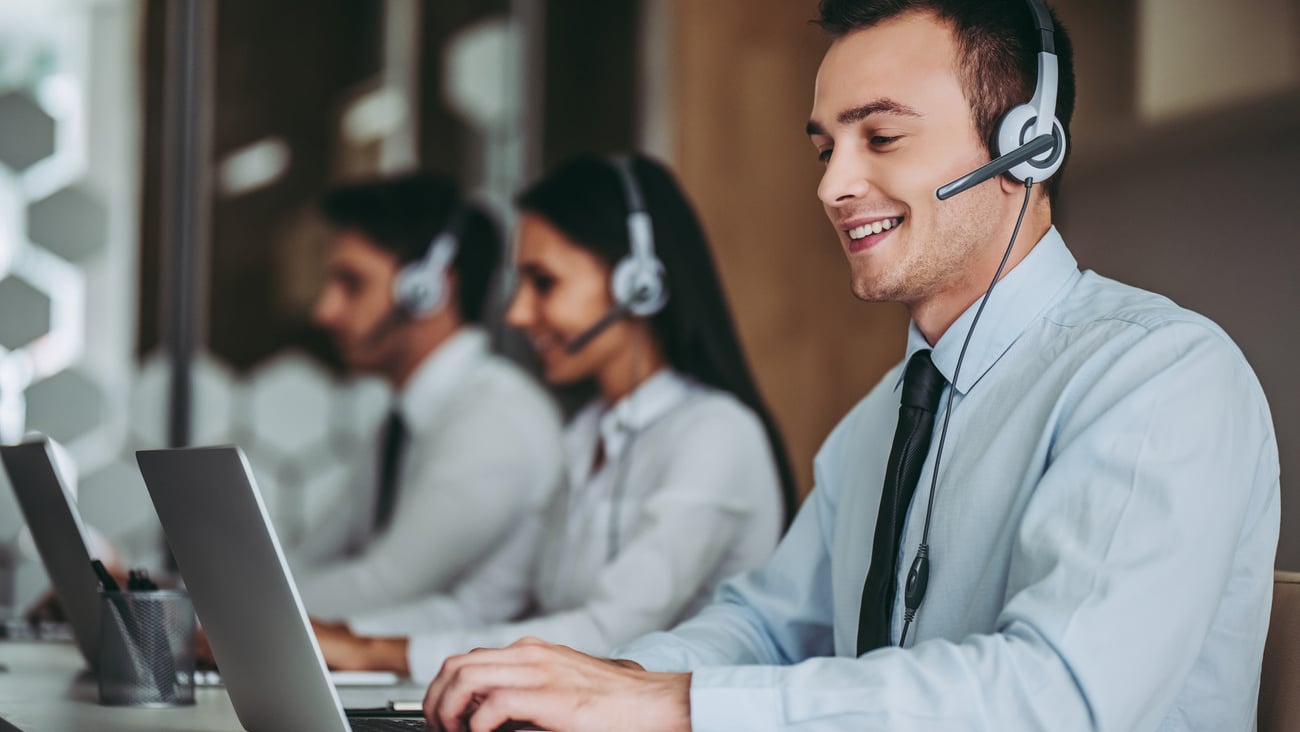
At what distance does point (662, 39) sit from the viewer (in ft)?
13.0

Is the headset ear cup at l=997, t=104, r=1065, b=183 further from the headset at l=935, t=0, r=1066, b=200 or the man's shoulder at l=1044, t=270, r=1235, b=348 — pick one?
the man's shoulder at l=1044, t=270, r=1235, b=348

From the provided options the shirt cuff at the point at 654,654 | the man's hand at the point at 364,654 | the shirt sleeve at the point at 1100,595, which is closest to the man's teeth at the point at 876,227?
the shirt sleeve at the point at 1100,595

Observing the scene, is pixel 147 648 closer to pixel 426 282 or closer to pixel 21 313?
pixel 426 282

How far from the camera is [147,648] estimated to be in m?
1.31

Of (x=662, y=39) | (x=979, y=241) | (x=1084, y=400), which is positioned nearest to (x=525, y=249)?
(x=979, y=241)

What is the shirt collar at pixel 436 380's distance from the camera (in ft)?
9.50

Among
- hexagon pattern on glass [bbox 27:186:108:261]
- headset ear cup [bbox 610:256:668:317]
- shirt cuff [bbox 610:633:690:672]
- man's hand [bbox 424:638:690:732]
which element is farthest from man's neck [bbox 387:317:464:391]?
man's hand [bbox 424:638:690:732]

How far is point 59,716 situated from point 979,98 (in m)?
0.98

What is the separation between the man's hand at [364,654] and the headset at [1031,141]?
841 millimetres

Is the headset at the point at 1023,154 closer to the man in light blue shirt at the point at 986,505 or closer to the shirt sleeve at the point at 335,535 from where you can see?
the man in light blue shirt at the point at 986,505

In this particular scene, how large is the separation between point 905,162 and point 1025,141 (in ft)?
0.34

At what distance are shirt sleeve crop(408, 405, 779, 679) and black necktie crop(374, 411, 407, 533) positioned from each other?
3.30 feet

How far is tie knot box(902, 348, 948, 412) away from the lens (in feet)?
4.03

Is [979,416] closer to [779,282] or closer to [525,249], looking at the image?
[525,249]
